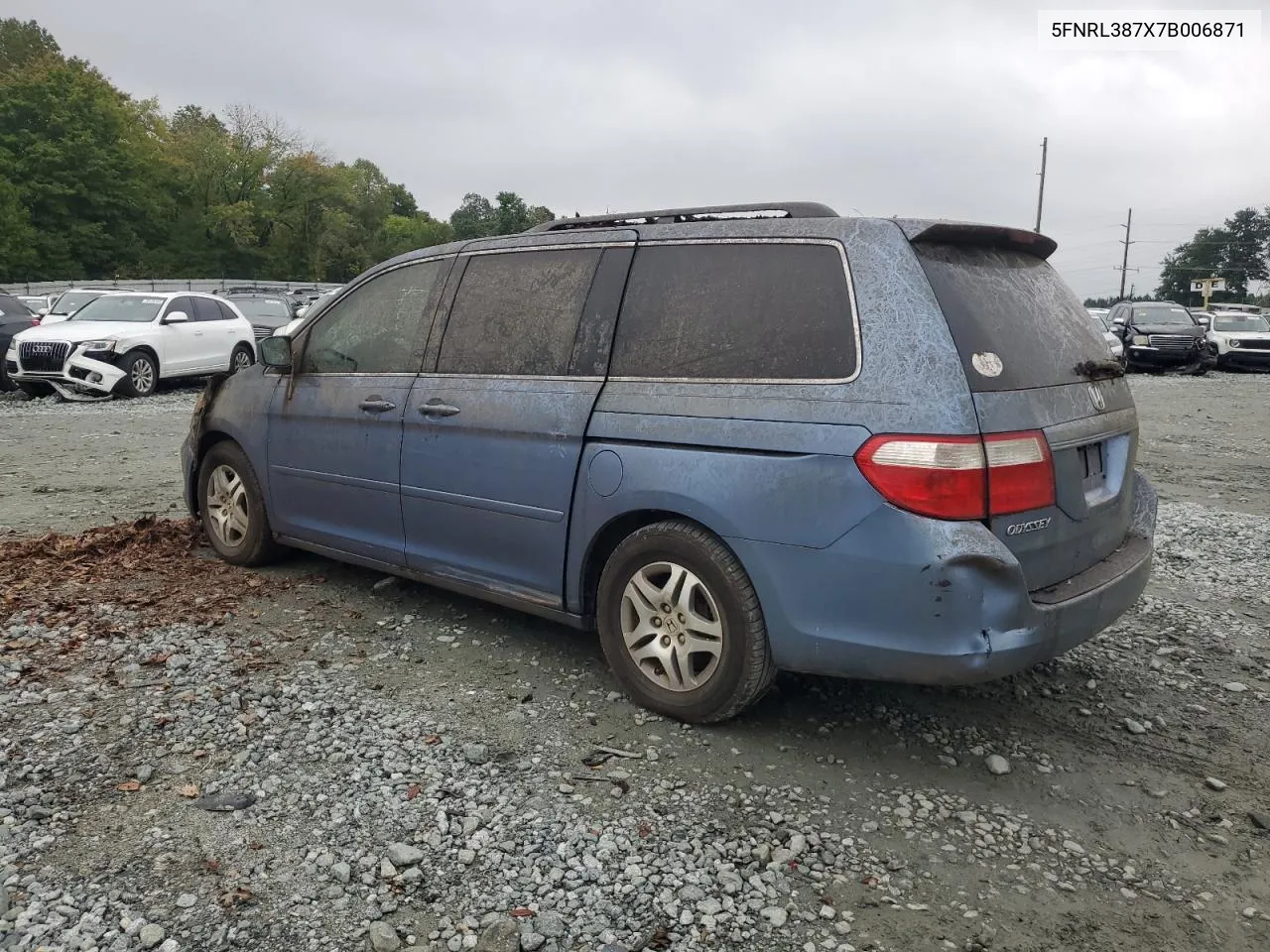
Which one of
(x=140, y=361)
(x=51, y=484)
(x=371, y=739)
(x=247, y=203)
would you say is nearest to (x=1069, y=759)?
(x=371, y=739)

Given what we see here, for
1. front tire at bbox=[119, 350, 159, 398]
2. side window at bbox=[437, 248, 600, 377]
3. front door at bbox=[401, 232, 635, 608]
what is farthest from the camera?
front tire at bbox=[119, 350, 159, 398]

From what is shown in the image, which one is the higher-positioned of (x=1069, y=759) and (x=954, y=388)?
(x=954, y=388)

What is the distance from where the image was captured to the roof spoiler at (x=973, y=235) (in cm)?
337

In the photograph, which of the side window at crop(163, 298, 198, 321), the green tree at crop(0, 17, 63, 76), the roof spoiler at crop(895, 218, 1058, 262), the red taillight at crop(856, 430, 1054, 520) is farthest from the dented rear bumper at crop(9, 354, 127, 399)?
the green tree at crop(0, 17, 63, 76)

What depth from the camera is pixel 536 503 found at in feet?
13.1

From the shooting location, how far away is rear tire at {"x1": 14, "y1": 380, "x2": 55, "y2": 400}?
16.0 m

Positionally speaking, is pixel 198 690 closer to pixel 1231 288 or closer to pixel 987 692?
pixel 987 692

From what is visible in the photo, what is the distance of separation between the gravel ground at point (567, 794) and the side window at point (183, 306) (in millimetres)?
13391

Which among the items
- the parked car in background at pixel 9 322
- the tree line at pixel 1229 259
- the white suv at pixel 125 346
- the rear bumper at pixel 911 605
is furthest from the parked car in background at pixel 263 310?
the tree line at pixel 1229 259

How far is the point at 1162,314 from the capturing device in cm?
2711

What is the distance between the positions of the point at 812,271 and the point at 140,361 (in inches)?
608

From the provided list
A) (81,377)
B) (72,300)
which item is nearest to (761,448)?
(81,377)

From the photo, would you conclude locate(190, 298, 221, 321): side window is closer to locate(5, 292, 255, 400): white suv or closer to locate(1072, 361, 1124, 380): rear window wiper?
locate(5, 292, 255, 400): white suv

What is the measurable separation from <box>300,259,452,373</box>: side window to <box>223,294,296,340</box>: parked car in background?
18284 millimetres
